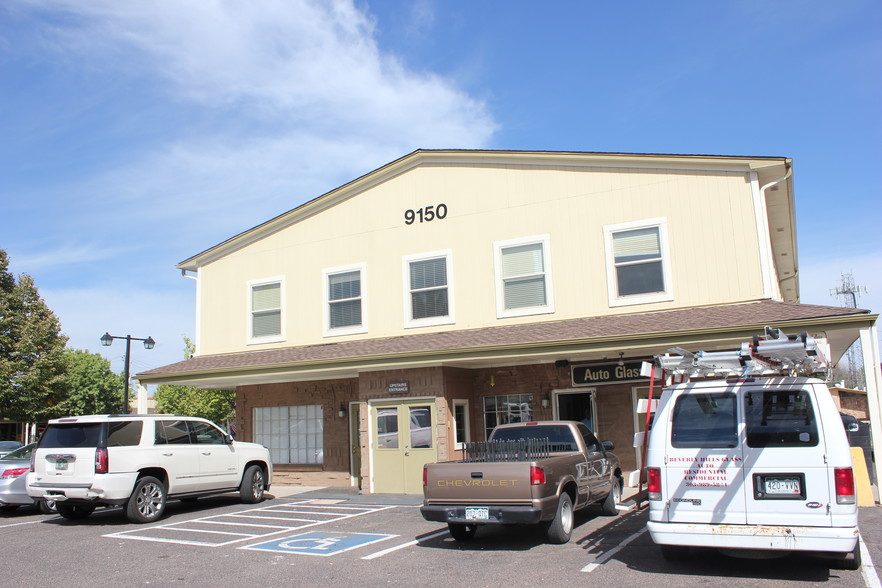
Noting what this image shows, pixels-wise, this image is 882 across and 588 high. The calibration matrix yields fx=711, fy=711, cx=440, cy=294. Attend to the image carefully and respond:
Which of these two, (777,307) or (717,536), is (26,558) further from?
(777,307)

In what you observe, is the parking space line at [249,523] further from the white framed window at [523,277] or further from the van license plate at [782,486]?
→ the van license plate at [782,486]

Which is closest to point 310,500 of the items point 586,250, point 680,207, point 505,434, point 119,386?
point 505,434

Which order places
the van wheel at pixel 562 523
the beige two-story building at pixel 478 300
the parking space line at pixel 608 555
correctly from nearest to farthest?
the parking space line at pixel 608 555, the van wheel at pixel 562 523, the beige two-story building at pixel 478 300

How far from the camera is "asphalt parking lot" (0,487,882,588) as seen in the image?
7109 mm

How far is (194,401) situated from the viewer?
40.2 metres

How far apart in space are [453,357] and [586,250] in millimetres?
3475

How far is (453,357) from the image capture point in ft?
44.2

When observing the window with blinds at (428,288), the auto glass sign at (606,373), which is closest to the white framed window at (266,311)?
the window with blinds at (428,288)

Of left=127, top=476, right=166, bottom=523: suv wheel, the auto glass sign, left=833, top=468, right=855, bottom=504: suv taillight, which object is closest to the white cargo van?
left=833, top=468, right=855, bottom=504: suv taillight

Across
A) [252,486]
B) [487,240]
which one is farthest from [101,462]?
[487,240]

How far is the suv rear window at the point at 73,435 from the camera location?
37.8ft

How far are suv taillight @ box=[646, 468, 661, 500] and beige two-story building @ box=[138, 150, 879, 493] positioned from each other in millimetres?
4570

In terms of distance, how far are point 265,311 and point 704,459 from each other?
42.9ft

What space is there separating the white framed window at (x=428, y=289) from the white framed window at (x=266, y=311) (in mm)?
3593
